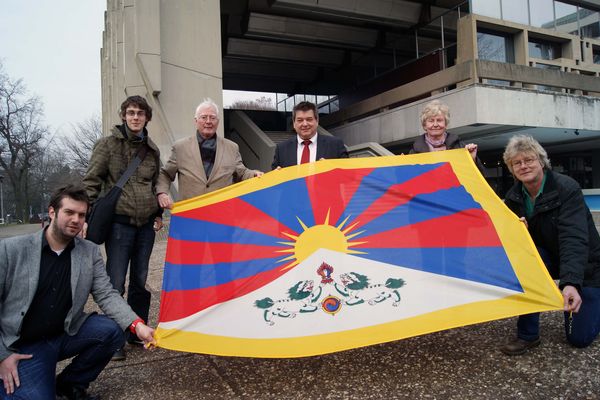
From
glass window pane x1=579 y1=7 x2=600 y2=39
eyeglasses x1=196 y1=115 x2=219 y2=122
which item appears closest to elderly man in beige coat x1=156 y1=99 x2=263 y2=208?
eyeglasses x1=196 y1=115 x2=219 y2=122

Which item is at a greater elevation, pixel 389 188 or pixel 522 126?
pixel 522 126

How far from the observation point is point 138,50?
417 inches

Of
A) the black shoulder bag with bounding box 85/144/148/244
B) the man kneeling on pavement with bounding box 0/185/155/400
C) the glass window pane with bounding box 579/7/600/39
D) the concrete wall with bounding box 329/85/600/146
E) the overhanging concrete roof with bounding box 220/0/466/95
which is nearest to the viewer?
the man kneeling on pavement with bounding box 0/185/155/400

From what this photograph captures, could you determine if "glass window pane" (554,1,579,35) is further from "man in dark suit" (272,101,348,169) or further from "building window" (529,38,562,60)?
"man in dark suit" (272,101,348,169)

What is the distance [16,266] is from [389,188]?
2418 mm

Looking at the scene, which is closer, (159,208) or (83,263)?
(83,263)

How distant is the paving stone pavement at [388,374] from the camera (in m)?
2.39

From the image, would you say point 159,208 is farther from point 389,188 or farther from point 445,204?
point 445,204

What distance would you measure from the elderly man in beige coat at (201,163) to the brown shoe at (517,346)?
220 cm

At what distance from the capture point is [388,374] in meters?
2.64

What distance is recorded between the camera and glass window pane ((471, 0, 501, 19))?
46.6 ft

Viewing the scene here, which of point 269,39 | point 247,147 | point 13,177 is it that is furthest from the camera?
point 13,177

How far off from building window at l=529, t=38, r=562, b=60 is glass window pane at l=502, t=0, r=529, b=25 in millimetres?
820

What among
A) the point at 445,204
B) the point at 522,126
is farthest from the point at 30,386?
the point at 522,126
